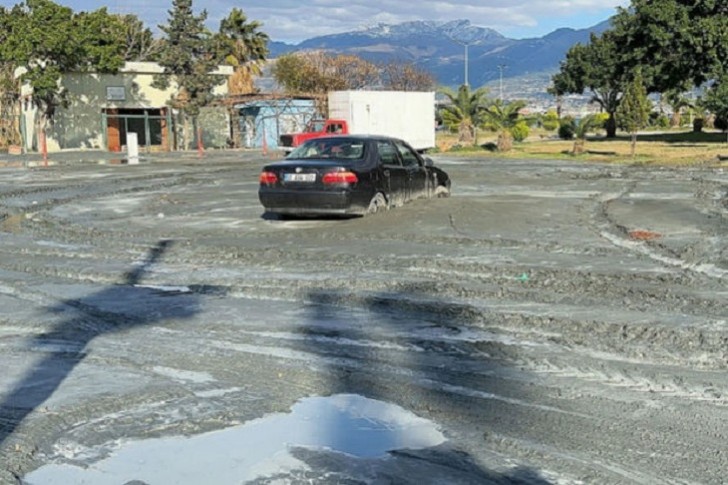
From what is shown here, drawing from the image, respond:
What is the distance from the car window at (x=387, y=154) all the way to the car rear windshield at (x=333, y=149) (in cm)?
41

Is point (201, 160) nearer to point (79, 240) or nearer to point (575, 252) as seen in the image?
point (79, 240)

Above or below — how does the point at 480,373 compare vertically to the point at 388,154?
below

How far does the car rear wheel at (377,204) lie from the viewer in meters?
14.4

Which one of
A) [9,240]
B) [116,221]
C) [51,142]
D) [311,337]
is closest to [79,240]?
[9,240]

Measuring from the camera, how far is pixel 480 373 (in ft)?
19.8

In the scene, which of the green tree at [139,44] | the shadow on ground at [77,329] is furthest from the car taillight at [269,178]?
the green tree at [139,44]

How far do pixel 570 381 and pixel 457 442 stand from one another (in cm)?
141

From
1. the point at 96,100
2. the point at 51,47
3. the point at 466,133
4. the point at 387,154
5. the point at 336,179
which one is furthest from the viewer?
the point at 96,100

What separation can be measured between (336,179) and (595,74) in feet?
180

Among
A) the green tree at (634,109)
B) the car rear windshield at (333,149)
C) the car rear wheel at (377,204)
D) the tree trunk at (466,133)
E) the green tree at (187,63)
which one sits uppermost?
the green tree at (187,63)

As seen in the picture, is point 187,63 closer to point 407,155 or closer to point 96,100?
point 96,100

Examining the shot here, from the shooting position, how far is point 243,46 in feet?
209

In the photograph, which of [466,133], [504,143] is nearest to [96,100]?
[466,133]

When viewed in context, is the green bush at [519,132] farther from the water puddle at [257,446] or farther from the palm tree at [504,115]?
the water puddle at [257,446]
